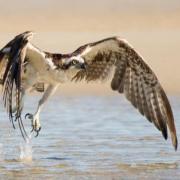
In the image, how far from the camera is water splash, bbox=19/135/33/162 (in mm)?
10523

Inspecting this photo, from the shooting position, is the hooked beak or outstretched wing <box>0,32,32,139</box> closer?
outstretched wing <box>0,32,32,139</box>

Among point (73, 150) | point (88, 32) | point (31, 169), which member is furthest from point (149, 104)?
A: point (88, 32)

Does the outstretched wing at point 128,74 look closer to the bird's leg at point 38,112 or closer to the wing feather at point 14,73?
the bird's leg at point 38,112

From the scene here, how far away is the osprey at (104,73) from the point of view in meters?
11.1

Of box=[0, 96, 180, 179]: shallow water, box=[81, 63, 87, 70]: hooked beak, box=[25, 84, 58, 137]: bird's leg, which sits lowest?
box=[0, 96, 180, 179]: shallow water

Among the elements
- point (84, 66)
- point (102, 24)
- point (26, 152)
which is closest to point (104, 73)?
point (84, 66)

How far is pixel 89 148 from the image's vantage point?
11.1 meters

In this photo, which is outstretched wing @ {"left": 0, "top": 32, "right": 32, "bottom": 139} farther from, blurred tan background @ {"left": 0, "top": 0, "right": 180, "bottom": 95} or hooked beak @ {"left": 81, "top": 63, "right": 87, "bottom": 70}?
blurred tan background @ {"left": 0, "top": 0, "right": 180, "bottom": 95}

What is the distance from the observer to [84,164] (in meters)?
10.1

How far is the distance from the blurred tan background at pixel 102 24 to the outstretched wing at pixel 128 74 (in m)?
7.21

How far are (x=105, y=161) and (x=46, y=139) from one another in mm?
1736

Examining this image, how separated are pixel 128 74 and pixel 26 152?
162cm

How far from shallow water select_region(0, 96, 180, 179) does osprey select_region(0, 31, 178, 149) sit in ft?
1.20

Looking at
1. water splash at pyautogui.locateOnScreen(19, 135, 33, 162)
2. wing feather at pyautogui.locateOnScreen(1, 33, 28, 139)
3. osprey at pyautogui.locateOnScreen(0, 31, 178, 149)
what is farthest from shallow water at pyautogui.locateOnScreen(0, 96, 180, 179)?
wing feather at pyautogui.locateOnScreen(1, 33, 28, 139)
